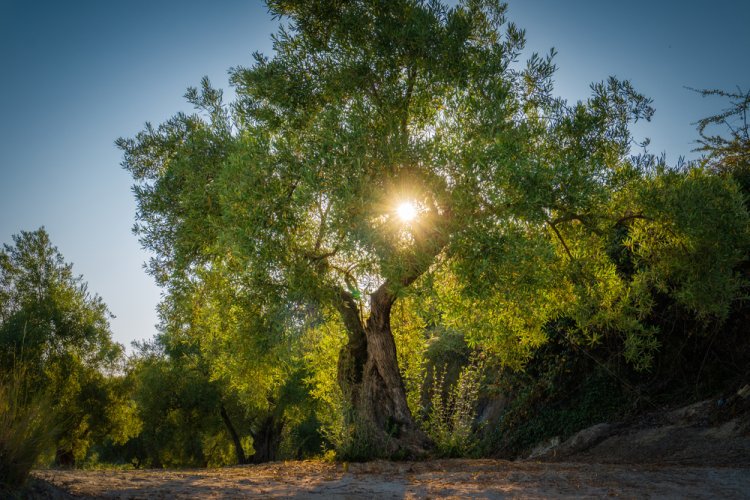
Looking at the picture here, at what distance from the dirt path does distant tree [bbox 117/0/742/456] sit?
3.02m

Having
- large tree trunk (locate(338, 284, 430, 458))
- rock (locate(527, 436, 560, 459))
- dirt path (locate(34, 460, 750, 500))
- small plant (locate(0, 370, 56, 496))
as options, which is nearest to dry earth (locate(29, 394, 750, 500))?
dirt path (locate(34, 460, 750, 500))

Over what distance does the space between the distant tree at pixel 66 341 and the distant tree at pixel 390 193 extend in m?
17.0

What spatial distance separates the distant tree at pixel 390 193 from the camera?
9.84 meters

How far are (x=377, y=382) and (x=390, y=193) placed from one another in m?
5.47

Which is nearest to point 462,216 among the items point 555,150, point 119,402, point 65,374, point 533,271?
point 533,271

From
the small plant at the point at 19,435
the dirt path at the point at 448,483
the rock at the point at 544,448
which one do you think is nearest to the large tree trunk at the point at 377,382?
the dirt path at the point at 448,483

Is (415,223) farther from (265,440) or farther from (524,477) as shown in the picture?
(265,440)

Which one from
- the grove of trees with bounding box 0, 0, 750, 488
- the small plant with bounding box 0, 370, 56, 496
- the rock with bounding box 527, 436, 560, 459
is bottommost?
the rock with bounding box 527, 436, 560, 459

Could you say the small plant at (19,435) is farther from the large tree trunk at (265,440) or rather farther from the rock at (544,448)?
the large tree trunk at (265,440)

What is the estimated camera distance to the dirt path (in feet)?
22.8

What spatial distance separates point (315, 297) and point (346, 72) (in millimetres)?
5019

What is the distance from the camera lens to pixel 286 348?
1118 centimetres

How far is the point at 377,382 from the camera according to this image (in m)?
13.3

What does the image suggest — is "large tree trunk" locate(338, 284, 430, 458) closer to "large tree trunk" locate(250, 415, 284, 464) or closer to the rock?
the rock
